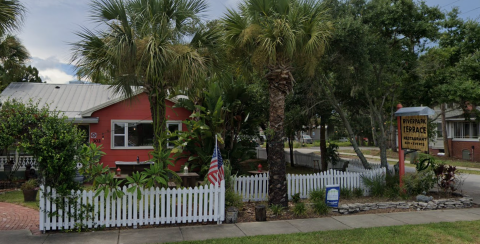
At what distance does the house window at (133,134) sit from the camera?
15695 millimetres

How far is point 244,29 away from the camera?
30.3 feet

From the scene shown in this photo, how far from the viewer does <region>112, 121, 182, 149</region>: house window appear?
15695 mm

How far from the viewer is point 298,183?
424 inches

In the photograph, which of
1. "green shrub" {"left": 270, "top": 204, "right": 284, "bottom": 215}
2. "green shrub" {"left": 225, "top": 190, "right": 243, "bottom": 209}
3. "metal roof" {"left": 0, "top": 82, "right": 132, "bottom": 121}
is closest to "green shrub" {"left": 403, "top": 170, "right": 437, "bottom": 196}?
"green shrub" {"left": 270, "top": 204, "right": 284, "bottom": 215}

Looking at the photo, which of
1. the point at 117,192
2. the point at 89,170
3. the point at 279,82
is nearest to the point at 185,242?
the point at 117,192

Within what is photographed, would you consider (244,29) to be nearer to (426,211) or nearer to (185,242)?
(185,242)

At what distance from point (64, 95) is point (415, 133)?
15.7 metres

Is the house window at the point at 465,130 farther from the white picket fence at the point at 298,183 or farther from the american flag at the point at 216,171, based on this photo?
the american flag at the point at 216,171

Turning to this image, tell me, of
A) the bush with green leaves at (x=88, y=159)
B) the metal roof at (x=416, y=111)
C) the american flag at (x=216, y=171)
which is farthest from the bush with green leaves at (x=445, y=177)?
the bush with green leaves at (x=88, y=159)

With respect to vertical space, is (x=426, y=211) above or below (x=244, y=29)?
below

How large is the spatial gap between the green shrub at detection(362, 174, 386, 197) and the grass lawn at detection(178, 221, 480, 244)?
3.00 meters

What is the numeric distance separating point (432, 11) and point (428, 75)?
222 centimetres

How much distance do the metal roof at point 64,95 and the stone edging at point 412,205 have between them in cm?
1142

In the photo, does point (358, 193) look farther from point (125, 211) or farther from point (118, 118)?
point (118, 118)
